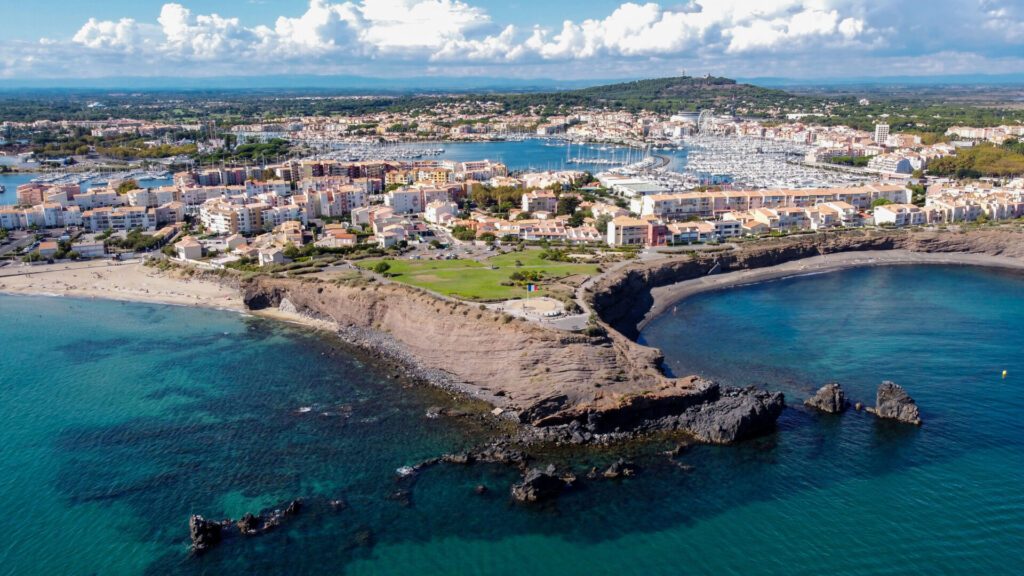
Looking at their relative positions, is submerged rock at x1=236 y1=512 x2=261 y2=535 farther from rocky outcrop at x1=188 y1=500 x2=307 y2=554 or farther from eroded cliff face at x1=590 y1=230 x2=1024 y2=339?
eroded cliff face at x1=590 y1=230 x2=1024 y2=339

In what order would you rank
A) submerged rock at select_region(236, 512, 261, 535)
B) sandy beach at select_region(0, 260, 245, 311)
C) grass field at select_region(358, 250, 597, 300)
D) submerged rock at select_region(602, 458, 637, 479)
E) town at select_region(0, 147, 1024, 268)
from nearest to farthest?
1. submerged rock at select_region(236, 512, 261, 535)
2. submerged rock at select_region(602, 458, 637, 479)
3. grass field at select_region(358, 250, 597, 300)
4. sandy beach at select_region(0, 260, 245, 311)
5. town at select_region(0, 147, 1024, 268)

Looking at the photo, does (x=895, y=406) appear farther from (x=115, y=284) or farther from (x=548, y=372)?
(x=115, y=284)

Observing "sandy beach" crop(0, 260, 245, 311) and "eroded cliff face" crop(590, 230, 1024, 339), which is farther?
"sandy beach" crop(0, 260, 245, 311)

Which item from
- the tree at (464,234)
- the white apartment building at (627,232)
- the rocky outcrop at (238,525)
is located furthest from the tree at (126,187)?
the rocky outcrop at (238,525)

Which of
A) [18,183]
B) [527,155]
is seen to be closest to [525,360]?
[18,183]

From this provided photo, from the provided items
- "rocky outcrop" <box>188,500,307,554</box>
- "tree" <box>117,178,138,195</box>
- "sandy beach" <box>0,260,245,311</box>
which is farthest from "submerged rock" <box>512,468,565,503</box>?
"tree" <box>117,178,138,195</box>
